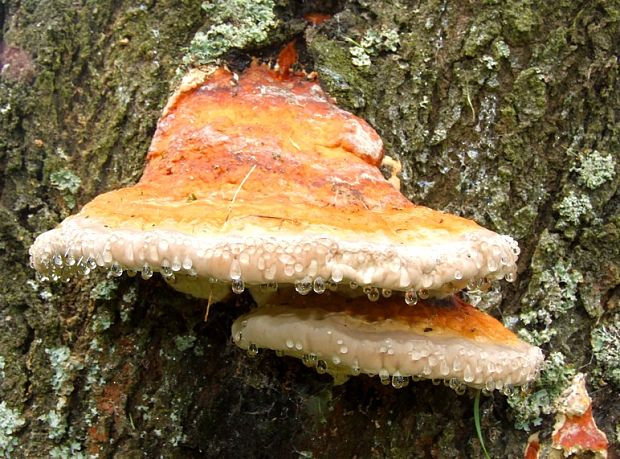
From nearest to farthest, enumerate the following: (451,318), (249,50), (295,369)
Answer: (451,318)
(295,369)
(249,50)

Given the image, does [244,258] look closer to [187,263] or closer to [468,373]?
[187,263]

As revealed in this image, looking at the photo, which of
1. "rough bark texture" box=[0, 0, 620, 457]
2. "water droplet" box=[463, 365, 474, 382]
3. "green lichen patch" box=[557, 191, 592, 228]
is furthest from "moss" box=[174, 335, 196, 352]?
"green lichen patch" box=[557, 191, 592, 228]

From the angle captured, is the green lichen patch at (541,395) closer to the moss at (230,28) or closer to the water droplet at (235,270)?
the water droplet at (235,270)

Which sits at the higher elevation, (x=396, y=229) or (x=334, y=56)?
(x=334, y=56)

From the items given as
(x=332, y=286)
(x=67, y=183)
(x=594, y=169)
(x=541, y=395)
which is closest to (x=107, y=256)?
(x=332, y=286)

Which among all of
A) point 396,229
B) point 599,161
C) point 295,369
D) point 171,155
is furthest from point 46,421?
point 599,161

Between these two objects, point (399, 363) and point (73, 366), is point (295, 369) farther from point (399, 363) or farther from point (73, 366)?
point (73, 366)
